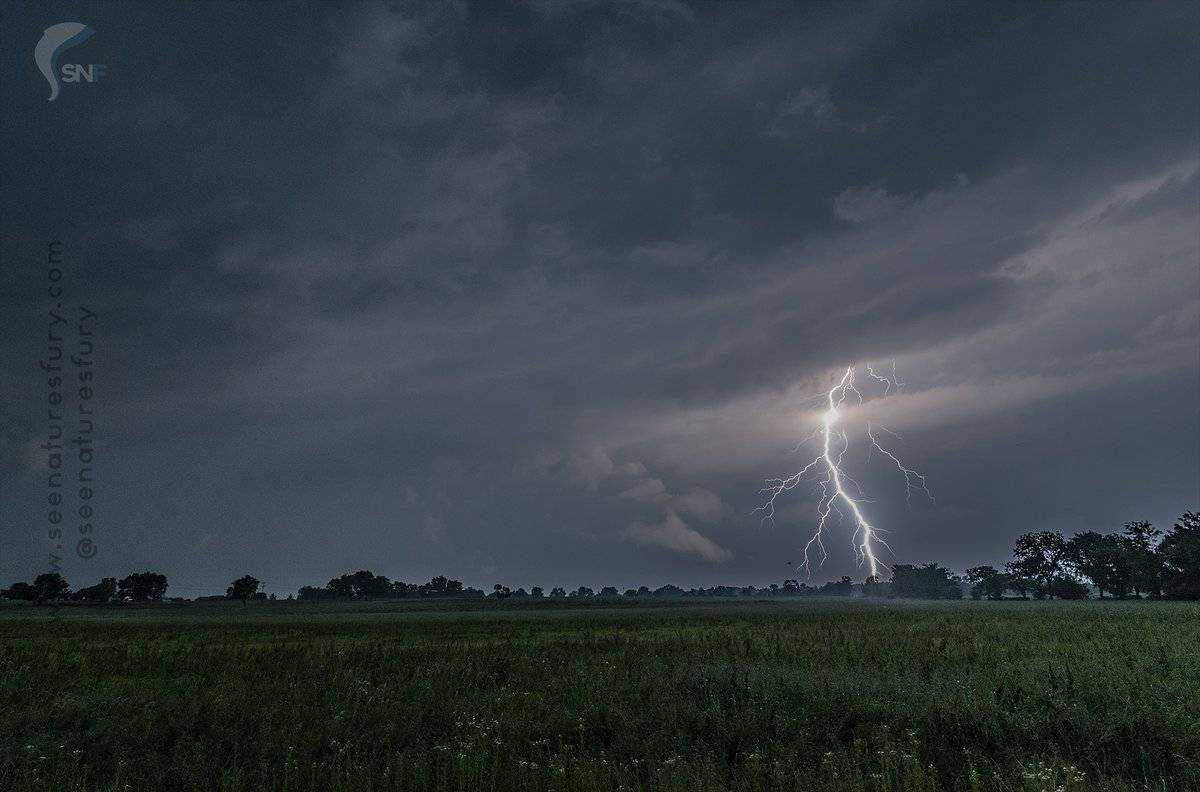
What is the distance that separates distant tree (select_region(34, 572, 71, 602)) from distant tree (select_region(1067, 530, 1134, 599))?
259071 millimetres

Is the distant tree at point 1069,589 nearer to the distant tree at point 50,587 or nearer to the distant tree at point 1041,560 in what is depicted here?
the distant tree at point 1041,560

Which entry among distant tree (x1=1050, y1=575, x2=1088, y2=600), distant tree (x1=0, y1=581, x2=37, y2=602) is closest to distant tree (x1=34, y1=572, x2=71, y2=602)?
distant tree (x1=0, y1=581, x2=37, y2=602)

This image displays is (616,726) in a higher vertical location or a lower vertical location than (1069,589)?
higher

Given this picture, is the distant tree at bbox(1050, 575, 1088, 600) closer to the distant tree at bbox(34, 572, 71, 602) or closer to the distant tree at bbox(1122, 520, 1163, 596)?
the distant tree at bbox(1122, 520, 1163, 596)

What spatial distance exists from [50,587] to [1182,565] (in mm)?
262577

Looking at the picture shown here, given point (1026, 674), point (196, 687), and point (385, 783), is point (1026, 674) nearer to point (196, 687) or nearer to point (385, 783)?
point (385, 783)

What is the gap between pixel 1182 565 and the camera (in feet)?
372

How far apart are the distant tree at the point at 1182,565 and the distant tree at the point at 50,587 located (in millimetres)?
259490

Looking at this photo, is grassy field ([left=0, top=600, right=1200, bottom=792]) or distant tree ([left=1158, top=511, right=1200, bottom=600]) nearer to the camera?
grassy field ([left=0, top=600, right=1200, bottom=792])

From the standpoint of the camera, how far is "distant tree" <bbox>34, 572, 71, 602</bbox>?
587ft

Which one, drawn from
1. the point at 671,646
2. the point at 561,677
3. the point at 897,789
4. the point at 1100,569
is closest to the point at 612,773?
the point at 897,789

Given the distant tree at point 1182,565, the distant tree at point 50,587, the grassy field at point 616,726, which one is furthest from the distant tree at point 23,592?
the distant tree at point 1182,565

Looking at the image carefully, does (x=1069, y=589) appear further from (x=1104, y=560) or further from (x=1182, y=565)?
(x=1182, y=565)

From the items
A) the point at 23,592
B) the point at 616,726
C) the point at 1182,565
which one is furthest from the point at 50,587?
the point at 1182,565
